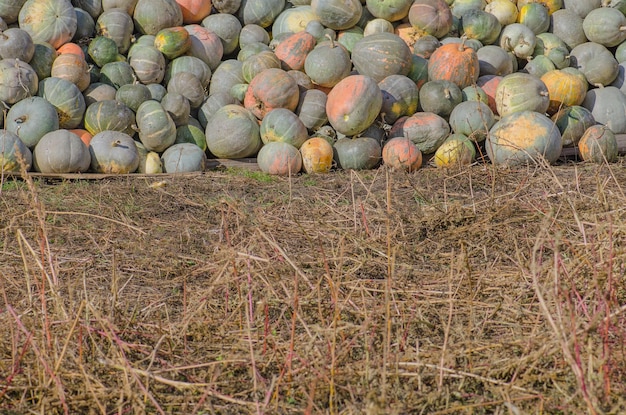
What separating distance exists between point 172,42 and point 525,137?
335cm

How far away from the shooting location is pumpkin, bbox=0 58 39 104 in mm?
6141

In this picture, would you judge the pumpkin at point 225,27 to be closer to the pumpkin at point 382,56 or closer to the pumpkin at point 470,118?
the pumpkin at point 382,56

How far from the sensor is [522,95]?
6656 mm

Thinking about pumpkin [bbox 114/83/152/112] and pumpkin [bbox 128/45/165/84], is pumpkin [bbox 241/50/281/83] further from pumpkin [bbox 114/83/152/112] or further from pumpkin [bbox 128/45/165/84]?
pumpkin [bbox 114/83/152/112]

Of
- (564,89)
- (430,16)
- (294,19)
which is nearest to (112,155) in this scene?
(294,19)

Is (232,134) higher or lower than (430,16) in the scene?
lower

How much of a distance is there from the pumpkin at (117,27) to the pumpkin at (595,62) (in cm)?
445

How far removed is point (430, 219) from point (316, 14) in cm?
386

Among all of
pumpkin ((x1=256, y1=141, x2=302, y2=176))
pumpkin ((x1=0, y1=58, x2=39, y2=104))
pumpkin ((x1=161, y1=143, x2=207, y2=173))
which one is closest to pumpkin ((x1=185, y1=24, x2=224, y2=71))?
pumpkin ((x1=161, y1=143, x2=207, y2=173))

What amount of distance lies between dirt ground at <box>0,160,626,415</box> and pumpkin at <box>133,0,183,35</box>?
2.69m

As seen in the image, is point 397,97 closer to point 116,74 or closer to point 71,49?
point 116,74

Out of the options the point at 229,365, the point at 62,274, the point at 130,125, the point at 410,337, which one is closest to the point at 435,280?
the point at 410,337

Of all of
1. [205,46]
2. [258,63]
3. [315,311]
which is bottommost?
[205,46]

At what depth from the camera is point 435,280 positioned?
353cm
